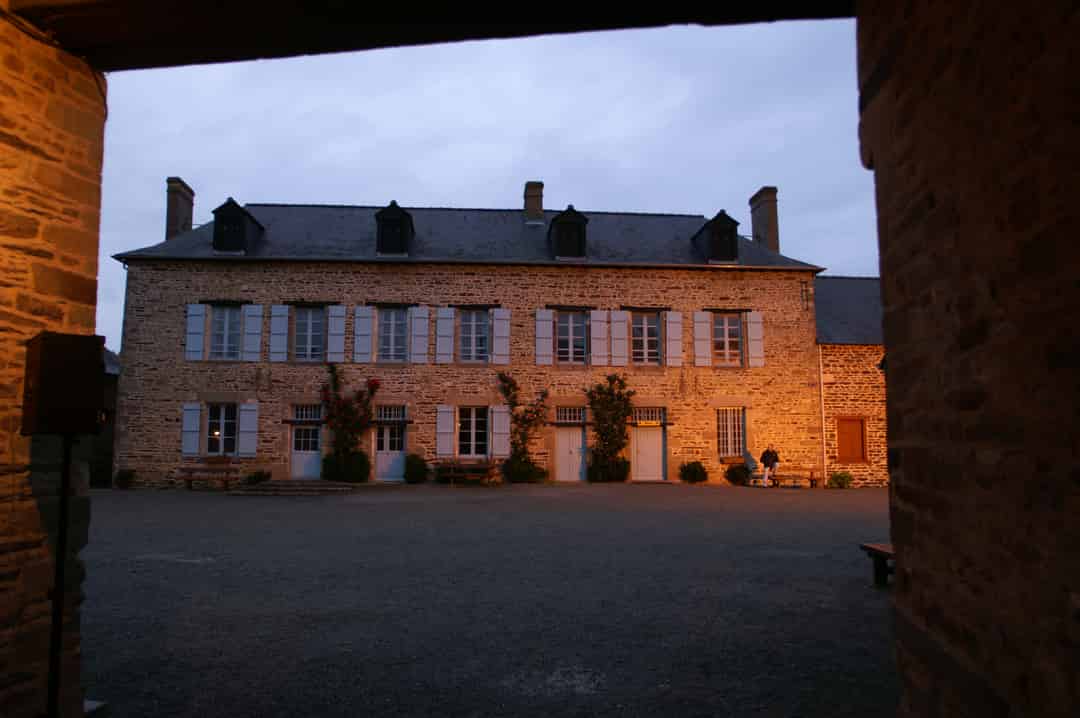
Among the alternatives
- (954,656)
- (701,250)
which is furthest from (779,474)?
(954,656)

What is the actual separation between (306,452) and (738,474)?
10885 millimetres

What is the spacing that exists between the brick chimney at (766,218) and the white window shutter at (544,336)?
7.29 metres

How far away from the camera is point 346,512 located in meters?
11.5

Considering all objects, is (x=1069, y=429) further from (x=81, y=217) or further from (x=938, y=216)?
(x=81, y=217)

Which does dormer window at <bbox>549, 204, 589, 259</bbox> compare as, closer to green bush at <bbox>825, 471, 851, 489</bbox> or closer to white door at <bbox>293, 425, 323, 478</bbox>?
white door at <bbox>293, 425, 323, 478</bbox>

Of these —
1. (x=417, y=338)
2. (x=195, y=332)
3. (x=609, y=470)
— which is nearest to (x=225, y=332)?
(x=195, y=332)

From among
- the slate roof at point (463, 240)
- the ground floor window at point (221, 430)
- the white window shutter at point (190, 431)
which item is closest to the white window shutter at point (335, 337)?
the slate roof at point (463, 240)

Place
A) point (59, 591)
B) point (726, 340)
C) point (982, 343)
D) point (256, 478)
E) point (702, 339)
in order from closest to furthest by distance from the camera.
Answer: point (982, 343) → point (59, 591) → point (256, 478) → point (702, 339) → point (726, 340)

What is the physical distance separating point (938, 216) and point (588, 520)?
27.2 feet

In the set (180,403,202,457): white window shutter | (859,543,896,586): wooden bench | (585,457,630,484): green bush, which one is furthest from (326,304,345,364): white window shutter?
(859,543,896,586): wooden bench

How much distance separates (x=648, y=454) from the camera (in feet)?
56.2

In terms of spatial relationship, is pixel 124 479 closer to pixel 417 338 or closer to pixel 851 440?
pixel 417 338

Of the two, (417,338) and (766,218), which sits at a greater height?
(766,218)

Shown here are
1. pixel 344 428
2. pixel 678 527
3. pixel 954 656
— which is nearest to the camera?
pixel 954 656
